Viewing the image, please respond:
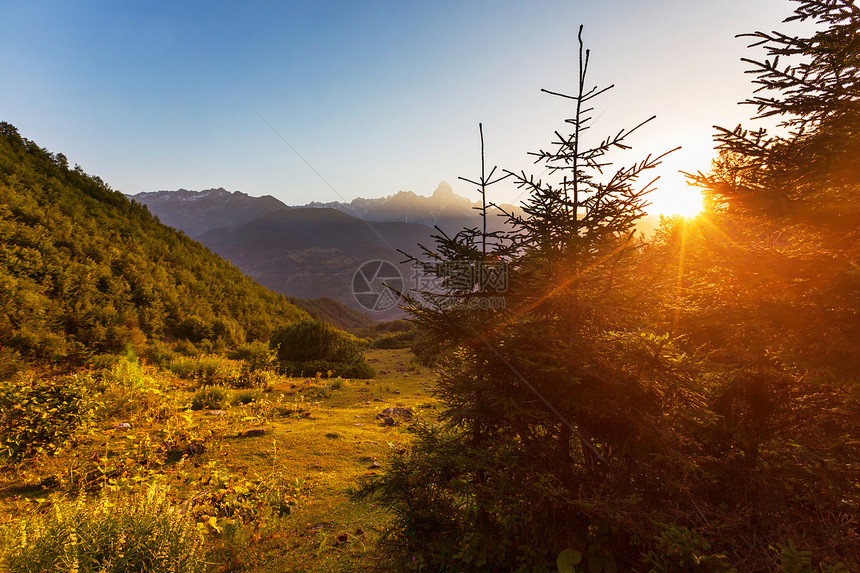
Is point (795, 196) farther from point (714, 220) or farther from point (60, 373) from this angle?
point (60, 373)

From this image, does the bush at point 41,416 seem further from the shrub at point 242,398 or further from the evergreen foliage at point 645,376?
the evergreen foliage at point 645,376

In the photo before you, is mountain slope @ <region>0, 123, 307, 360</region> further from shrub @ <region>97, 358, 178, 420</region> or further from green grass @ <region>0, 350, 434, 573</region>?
green grass @ <region>0, 350, 434, 573</region>

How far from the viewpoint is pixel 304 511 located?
4.02m

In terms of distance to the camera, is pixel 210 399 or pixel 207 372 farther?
pixel 207 372

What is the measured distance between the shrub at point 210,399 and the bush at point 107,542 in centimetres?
479

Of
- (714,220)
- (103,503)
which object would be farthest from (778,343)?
(103,503)

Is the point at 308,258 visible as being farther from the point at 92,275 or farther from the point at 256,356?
the point at 256,356

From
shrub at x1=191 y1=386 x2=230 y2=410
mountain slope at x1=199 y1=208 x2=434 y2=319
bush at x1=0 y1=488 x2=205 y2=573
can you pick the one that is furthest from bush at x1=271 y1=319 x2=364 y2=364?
mountain slope at x1=199 y1=208 x2=434 y2=319

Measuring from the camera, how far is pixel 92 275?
12047 millimetres

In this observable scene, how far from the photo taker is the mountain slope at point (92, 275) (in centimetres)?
927

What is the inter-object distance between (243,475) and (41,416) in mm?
2924

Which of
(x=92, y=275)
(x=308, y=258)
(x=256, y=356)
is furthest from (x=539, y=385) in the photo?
(x=308, y=258)

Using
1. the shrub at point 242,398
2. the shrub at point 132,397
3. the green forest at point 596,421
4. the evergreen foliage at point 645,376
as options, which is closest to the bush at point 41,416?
the green forest at point 596,421

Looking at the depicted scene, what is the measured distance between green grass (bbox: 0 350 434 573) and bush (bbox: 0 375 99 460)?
21 cm
